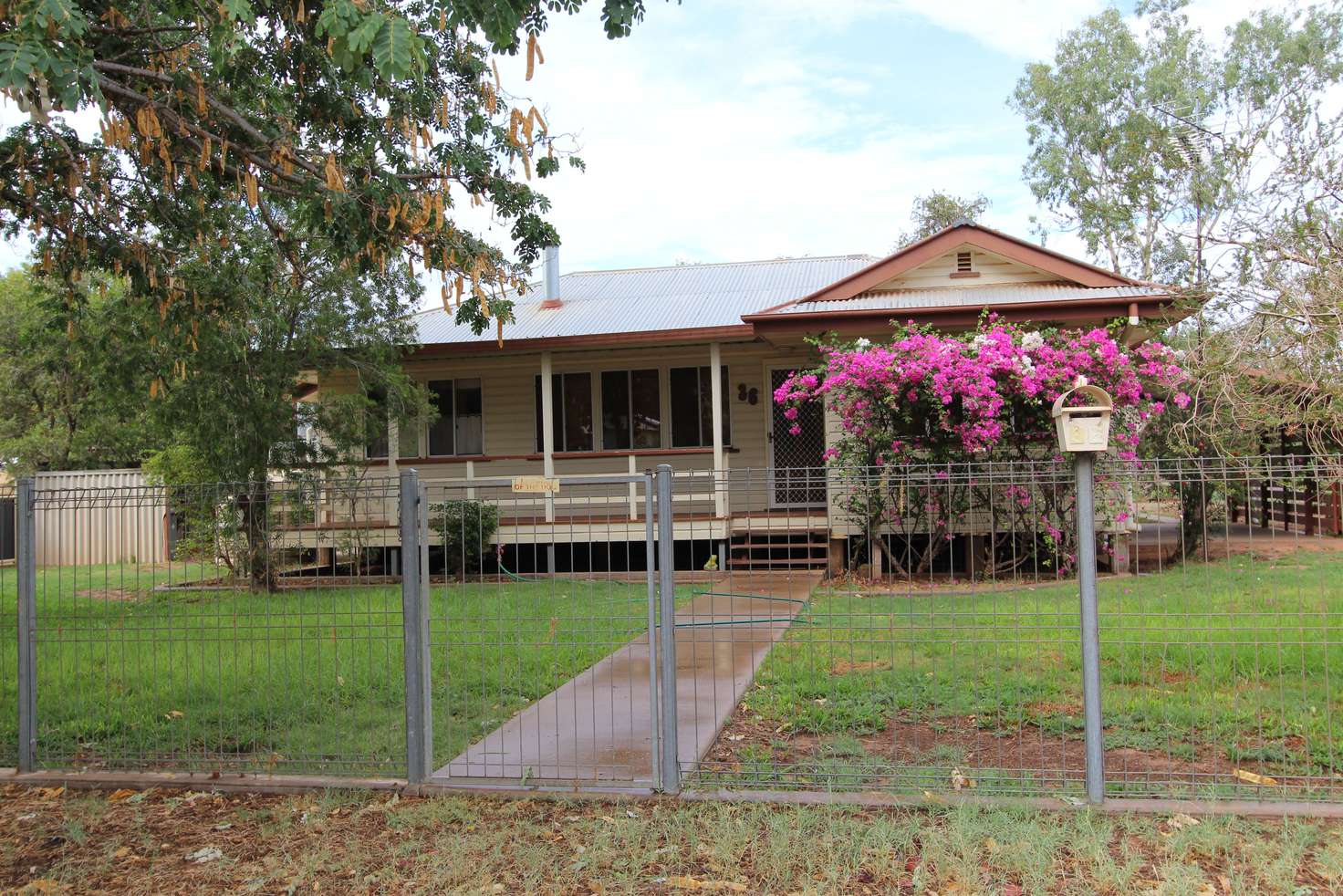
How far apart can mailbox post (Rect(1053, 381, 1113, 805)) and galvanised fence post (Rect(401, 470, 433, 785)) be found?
3.36m

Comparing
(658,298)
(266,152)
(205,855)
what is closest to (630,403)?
(658,298)

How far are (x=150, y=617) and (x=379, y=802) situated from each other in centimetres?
204

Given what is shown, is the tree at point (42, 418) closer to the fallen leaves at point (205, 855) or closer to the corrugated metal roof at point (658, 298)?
the corrugated metal roof at point (658, 298)

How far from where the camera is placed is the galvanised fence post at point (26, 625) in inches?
241

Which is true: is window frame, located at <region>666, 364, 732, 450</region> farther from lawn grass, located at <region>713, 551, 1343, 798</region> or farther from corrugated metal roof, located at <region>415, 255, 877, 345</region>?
lawn grass, located at <region>713, 551, 1343, 798</region>

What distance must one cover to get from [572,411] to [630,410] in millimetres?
1016

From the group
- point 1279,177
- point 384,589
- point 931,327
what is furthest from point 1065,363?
point 384,589

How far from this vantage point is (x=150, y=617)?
20.5 ft

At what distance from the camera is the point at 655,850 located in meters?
4.55

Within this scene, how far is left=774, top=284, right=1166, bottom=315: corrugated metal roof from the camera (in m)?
13.4

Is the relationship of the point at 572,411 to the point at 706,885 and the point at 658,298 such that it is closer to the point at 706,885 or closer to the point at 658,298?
the point at 658,298

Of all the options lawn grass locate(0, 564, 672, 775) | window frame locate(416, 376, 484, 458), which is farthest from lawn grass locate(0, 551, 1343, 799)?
window frame locate(416, 376, 484, 458)

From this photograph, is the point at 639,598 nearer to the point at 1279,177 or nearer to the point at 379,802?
the point at 379,802

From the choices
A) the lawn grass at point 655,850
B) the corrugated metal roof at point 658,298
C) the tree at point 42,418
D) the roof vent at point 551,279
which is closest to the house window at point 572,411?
the corrugated metal roof at point 658,298
